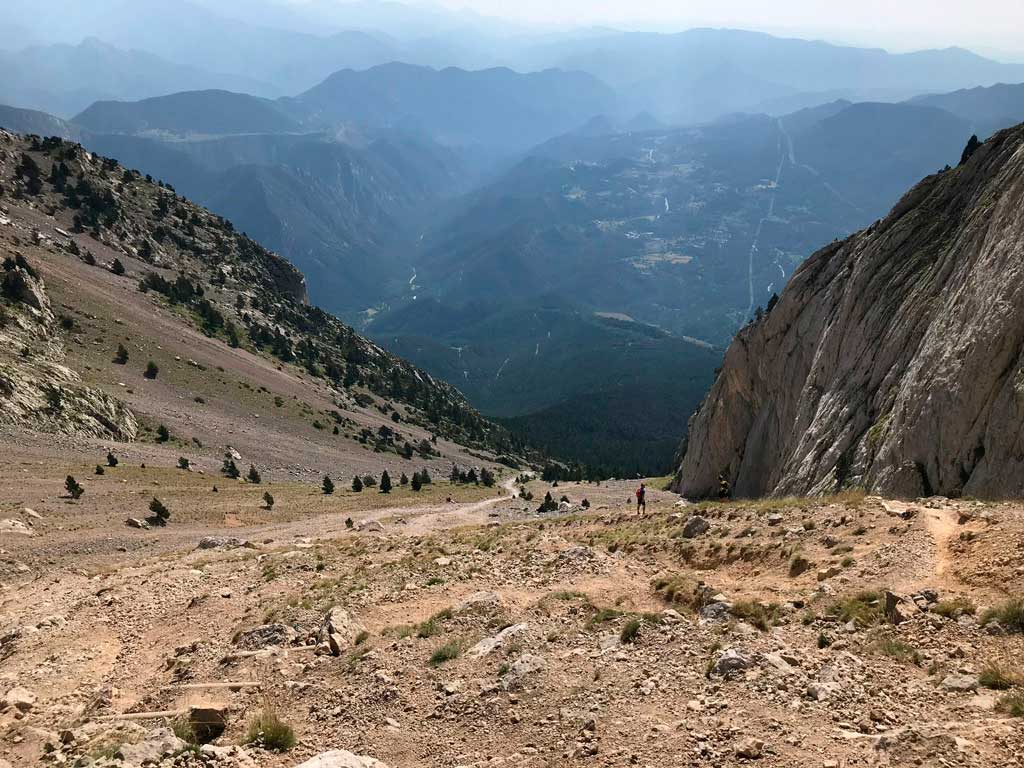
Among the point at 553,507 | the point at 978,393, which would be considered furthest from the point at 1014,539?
the point at 553,507

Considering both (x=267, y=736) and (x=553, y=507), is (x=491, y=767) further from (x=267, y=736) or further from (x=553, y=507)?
(x=553, y=507)

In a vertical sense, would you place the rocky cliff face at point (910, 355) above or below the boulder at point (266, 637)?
above

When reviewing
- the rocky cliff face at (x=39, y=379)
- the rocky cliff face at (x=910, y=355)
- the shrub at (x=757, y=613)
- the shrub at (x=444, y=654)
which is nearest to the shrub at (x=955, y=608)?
the shrub at (x=757, y=613)

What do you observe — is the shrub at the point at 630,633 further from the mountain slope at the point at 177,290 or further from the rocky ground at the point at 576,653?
the mountain slope at the point at 177,290

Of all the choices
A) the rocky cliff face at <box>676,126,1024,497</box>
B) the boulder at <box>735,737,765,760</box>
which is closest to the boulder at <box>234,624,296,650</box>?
the boulder at <box>735,737,765,760</box>

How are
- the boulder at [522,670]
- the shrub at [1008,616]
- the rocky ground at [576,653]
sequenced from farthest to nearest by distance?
the boulder at [522,670] < the shrub at [1008,616] < the rocky ground at [576,653]

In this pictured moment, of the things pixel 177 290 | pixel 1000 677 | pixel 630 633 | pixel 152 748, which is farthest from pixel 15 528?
pixel 177 290

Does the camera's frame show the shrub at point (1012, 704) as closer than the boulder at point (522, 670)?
Yes

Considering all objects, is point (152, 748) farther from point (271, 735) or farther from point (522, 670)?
point (522, 670)
